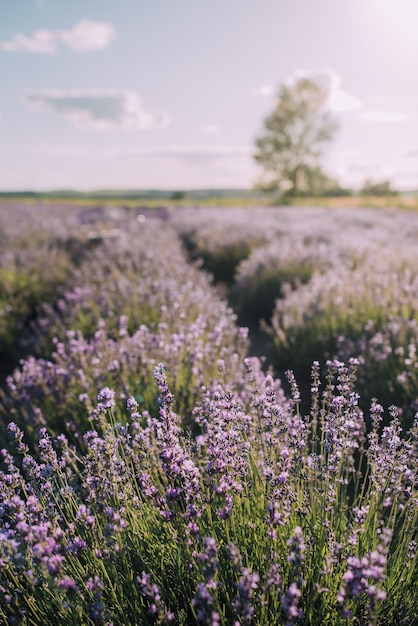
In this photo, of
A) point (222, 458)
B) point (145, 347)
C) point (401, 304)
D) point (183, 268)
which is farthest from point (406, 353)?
point (183, 268)

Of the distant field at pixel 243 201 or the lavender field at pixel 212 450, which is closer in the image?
the lavender field at pixel 212 450

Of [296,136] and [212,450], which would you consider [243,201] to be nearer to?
[296,136]

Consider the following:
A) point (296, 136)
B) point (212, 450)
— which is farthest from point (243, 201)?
point (212, 450)

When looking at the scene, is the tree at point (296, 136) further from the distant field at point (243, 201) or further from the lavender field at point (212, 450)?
the lavender field at point (212, 450)

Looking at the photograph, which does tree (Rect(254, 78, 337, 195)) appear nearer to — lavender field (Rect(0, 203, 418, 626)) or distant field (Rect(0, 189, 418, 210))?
distant field (Rect(0, 189, 418, 210))

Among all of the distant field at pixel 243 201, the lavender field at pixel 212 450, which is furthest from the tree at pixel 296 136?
the lavender field at pixel 212 450

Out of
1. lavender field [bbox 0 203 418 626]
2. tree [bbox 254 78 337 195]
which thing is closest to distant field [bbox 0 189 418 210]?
tree [bbox 254 78 337 195]

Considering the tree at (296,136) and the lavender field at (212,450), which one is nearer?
the lavender field at (212,450)

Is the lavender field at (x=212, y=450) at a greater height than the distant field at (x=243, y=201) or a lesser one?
lesser

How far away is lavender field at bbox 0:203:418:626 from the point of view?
1657mm

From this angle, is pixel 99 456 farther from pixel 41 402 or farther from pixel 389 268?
pixel 389 268

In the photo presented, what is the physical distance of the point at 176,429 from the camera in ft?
6.00

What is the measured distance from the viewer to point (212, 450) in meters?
1.80

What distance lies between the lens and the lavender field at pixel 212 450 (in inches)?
65.2
